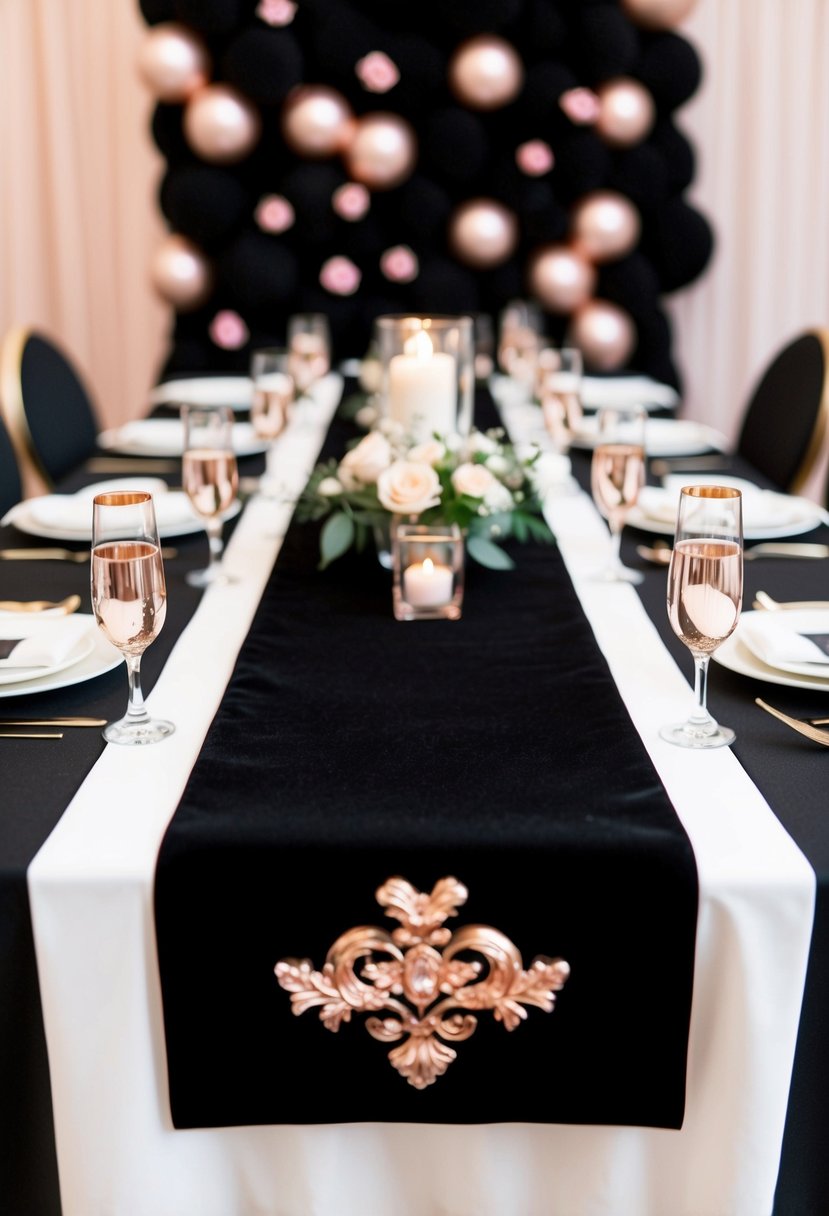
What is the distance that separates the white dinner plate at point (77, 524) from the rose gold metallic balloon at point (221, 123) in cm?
243

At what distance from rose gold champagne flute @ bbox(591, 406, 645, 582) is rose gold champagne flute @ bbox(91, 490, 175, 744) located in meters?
0.64

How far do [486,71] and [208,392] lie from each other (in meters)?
1.54

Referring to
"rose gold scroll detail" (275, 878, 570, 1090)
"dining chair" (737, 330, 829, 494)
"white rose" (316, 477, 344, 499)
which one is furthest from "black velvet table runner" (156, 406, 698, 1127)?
"dining chair" (737, 330, 829, 494)

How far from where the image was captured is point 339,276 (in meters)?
4.24

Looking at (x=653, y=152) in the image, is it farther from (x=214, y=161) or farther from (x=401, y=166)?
(x=214, y=161)

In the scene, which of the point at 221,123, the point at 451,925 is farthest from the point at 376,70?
the point at 451,925

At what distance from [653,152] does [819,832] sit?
367 centimetres

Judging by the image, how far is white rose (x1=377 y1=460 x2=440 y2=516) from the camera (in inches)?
57.7

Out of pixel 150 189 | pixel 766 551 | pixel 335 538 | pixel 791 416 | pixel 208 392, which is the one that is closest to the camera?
pixel 335 538

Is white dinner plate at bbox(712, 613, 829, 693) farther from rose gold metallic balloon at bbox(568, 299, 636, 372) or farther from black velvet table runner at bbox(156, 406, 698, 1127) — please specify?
rose gold metallic balloon at bbox(568, 299, 636, 372)

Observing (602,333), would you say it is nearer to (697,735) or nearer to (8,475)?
(8,475)

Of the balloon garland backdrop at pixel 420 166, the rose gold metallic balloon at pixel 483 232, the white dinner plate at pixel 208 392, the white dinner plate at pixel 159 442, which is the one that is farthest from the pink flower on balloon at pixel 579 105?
the white dinner plate at pixel 159 442

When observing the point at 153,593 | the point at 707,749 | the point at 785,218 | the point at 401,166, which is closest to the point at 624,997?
the point at 707,749

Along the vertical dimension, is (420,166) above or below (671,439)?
above
